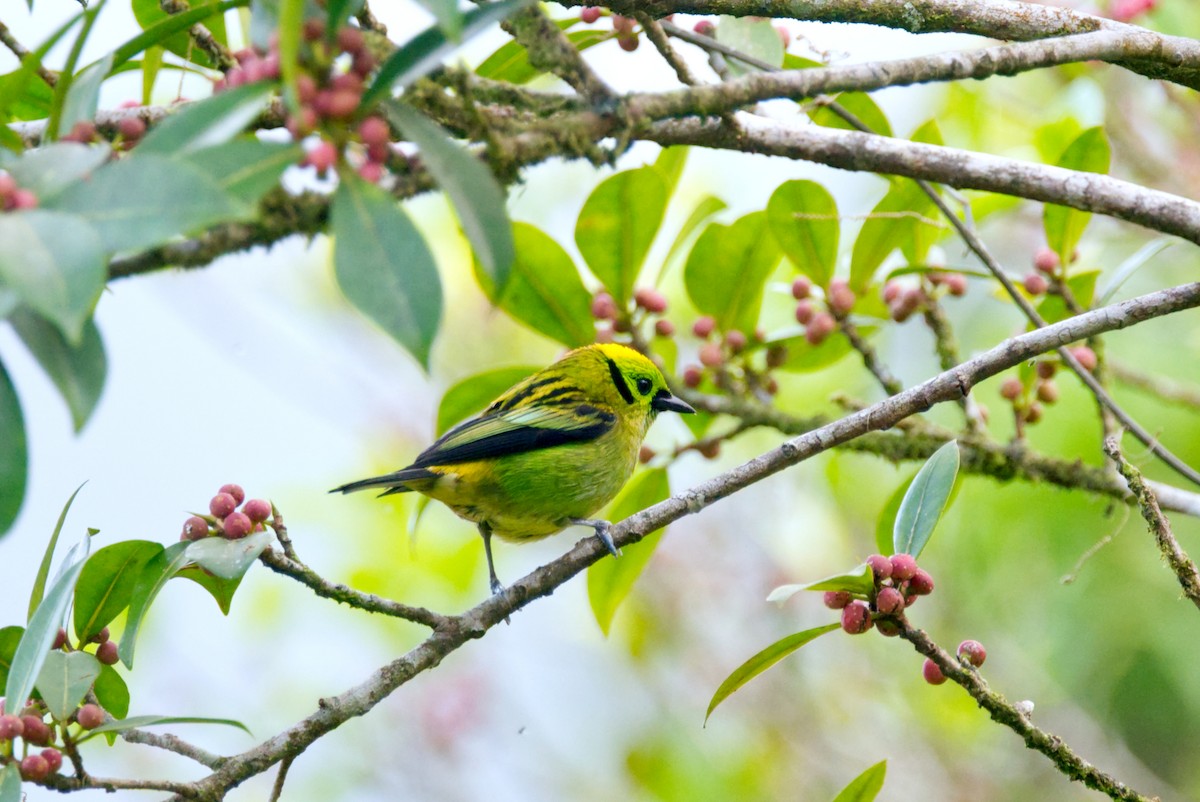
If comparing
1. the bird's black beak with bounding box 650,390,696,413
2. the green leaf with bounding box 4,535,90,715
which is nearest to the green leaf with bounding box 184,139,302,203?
the green leaf with bounding box 4,535,90,715

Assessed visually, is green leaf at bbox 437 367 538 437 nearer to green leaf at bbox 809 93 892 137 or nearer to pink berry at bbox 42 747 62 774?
green leaf at bbox 809 93 892 137

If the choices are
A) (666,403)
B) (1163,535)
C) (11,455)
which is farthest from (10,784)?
(666,403)

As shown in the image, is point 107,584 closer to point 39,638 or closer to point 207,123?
point 39,638

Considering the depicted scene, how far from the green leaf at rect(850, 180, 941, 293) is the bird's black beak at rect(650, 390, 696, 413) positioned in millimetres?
815

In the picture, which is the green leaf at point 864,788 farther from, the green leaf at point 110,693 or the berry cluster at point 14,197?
the berry cluster at point 14,197

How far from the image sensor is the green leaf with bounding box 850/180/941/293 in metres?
3.29

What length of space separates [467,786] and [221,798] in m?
4.10

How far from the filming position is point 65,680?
1.94 m

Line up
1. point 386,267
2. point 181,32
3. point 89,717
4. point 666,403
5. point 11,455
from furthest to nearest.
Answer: point 666,403 < point 181,32 < point 89,717 < point 11,455 < point 386,267

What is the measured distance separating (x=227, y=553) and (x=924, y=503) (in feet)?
4.38

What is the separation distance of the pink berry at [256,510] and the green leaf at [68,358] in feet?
2.95

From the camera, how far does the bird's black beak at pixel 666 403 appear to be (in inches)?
159

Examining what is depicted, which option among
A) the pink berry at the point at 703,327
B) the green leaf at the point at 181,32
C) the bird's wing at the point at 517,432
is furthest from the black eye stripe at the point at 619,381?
the green leaf at the point at 181,32

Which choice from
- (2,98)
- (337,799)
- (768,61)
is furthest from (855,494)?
(2,98)
